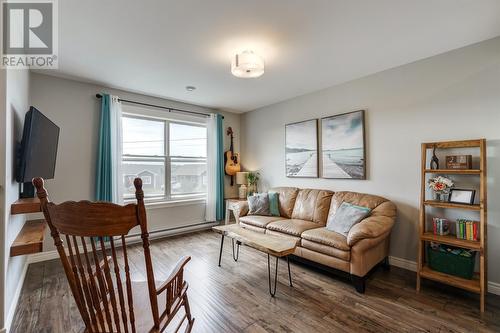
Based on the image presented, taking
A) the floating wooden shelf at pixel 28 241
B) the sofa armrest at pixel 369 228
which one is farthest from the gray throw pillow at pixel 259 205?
the floating wooden shelf at pixel 28 241

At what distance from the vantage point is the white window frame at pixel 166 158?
3978 mm

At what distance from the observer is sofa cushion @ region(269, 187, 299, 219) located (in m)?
3.87

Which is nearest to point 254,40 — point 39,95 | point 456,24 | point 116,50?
point 116,50

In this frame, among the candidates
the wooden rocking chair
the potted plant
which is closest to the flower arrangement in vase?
the wooden rocking chair

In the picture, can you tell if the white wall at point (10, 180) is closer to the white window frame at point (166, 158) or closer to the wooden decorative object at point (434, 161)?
the white window frame at point (166, 158)

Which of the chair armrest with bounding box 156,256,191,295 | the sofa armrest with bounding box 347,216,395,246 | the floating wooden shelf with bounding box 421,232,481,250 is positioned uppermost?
the chair armrest with bounding box 156,256,191,295

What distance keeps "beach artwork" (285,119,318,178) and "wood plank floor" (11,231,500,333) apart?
65.1 inches

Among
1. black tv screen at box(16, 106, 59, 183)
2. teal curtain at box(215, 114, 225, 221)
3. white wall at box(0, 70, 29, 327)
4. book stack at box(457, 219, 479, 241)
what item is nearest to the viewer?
white wall at box(0, 70, 29, 327)

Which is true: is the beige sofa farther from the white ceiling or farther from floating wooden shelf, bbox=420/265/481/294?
the white ceiling

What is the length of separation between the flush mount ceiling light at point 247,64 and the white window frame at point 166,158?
229 cm

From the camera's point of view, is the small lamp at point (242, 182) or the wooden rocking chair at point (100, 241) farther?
the small lamp at point (242, 182)

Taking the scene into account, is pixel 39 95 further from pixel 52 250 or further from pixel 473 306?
pixel 473 306

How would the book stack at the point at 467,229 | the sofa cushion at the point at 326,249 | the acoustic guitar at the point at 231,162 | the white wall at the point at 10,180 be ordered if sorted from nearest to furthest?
the white wall at the point at 10,180
the book stack at the point at 467,229
the sofa cushion at the point at 326,249
the acoustic guitar at the point at 231,162

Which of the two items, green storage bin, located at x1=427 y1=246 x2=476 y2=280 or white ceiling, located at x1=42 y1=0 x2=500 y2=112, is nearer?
white ceiling, located at x1=42 y1=0 x2=500 y2=112
